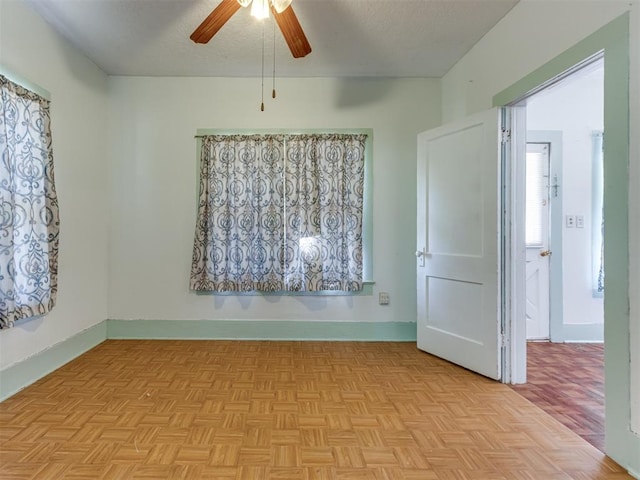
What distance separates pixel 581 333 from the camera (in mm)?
3467

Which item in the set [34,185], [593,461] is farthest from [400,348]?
[34,185]

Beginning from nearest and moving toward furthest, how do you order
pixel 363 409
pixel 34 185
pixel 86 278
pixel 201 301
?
pixel 363 409 < pixel 34 185 < pixel 86 278 < pixel 201 301

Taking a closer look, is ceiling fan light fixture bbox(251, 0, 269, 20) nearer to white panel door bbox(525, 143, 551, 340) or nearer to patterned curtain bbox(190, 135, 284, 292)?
patterned curtain bbox(190, 135, 284, 292)

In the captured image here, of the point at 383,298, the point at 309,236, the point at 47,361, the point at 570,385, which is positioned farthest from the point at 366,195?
the point at 47,361

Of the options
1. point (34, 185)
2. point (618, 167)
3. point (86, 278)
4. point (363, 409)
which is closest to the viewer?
point (618, 167)

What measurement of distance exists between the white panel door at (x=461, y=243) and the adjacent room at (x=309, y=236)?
A: 20 mm

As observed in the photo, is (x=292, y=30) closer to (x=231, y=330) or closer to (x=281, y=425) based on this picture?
(x=281, y=425)

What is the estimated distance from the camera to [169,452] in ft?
5.49

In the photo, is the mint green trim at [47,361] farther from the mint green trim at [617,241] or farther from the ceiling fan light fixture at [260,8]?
the mint green trim at [617,241]

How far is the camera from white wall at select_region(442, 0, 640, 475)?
1533 mm

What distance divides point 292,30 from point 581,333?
3.85 metres

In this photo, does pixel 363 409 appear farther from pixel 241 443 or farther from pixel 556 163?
pixel 556 163

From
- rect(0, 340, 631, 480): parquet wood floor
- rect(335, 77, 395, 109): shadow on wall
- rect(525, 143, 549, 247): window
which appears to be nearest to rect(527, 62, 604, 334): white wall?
rect(525, 143, 549, 247): window

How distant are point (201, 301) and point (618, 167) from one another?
3.31 m
